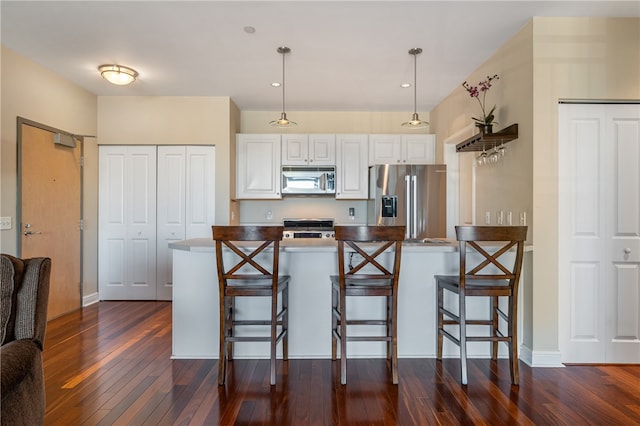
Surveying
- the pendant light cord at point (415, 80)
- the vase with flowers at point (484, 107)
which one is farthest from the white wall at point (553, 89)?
the pendant light cord at point (415, 80)

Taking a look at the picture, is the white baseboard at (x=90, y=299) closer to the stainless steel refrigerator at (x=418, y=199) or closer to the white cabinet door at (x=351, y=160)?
the white cabinet door at (x=351, y=160)

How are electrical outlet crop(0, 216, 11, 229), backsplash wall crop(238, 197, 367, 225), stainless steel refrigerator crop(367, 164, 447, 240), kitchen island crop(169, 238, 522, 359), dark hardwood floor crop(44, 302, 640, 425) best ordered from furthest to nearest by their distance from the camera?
backsplash wall crop(238, 197, 367, 225)
stainless steel refrigerator crop(367, 164, 447, 240)
electrical outlet crop(0, 216, 11, 229)
kitchen island crop(169, 238, 522, 359)
dark hardwood floor crop(44, 302, 640, 425)

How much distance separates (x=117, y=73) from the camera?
351 centimetres

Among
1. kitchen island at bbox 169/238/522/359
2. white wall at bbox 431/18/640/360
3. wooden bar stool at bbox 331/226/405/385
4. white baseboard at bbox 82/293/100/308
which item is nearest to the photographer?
wooden bar stool at bbox 331/226/405/385

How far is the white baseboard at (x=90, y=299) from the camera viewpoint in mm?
4238

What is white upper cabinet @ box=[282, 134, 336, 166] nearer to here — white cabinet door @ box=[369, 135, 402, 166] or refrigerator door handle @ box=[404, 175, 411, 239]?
white cabinet door @ box=[369, 135, 402, 166]

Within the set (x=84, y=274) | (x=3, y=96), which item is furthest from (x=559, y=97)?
(x=84, y=274)

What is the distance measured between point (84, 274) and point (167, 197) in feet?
4.32

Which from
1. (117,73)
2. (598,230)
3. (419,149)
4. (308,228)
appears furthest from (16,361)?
(419,149)

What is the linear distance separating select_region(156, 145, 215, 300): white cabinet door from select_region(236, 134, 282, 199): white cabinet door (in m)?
0.45

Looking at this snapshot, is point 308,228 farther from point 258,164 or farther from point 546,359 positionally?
point 546,359

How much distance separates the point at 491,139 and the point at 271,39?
79.5 inches

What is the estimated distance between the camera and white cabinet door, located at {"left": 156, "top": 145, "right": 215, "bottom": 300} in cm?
452

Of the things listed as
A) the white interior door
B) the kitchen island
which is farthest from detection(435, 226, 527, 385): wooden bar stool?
the white interior door
